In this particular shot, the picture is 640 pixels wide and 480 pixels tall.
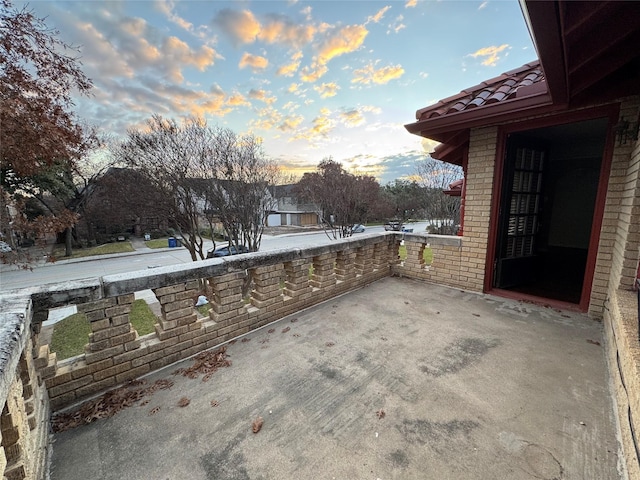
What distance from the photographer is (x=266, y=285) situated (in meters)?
3.00

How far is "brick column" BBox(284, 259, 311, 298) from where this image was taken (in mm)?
3288

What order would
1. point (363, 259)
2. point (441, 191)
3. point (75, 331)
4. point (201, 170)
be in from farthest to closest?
point (441, 191)
point (201, 170)
point (75, 331)
point (363, 259)

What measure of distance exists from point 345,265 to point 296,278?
97 cm

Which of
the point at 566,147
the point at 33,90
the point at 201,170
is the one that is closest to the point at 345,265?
the point at 33,90

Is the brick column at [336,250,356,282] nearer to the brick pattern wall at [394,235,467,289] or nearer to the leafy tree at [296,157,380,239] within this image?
the brick pattern wall at [394,235,467,289]

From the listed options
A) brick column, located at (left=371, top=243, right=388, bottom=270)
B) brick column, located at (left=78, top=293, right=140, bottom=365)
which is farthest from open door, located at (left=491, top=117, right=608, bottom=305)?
brick column, located at (left=78, top=293, right=140, bottom=365)

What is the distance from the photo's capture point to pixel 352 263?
162 inches

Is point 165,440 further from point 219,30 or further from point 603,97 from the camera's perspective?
point 219,30

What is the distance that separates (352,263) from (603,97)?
3.55 m

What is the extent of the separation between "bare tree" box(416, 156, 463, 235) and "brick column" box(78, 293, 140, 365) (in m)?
14.9

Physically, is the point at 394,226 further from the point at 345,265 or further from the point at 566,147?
the point at 345,265

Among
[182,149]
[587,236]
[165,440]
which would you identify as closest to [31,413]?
[165,440]

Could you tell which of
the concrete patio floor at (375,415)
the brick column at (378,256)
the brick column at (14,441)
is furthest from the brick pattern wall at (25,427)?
the brick column at (378,256)

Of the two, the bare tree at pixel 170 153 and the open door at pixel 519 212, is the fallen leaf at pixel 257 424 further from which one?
the bare tree at pixel 170 153
